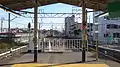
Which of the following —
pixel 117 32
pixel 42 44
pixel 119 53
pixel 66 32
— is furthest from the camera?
pixel 66 32

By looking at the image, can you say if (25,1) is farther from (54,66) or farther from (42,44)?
(54,66)

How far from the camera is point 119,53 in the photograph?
83.3 feet

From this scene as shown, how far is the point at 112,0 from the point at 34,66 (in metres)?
10.5

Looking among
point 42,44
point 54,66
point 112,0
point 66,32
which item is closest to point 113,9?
point 112,0

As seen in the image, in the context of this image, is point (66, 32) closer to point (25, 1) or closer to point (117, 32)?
point (117, 32)

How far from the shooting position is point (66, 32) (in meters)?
130

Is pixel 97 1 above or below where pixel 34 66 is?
above

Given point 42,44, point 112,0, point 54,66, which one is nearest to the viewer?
point 112,0

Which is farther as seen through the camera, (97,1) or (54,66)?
(97,1)

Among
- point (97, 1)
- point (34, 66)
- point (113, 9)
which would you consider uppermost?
point (97, 1)

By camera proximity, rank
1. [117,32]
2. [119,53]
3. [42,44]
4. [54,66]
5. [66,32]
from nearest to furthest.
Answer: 1. [54,66]
2. [119,53]
3. [42,44]
4. [117,32]
5. [66,32]

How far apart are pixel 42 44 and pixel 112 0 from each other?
22.9 meters

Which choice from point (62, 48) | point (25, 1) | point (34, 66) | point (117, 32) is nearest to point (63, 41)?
point (62, 48)

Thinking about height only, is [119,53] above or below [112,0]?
below
